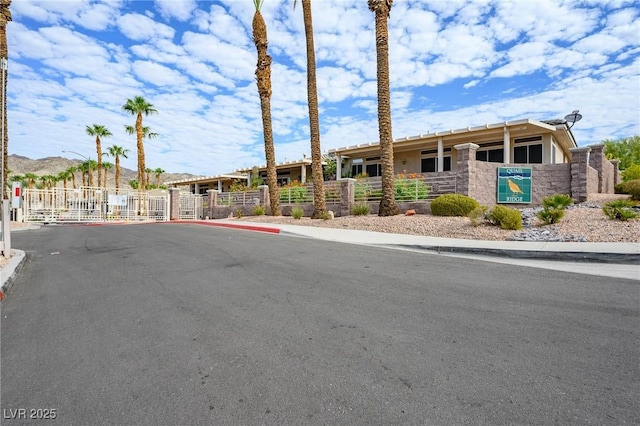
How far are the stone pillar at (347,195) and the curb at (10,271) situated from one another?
14.2 meters

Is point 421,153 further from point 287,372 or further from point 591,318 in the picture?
point 287,372

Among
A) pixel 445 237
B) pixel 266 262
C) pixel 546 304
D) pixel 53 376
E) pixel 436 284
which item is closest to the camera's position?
pixel 53 376

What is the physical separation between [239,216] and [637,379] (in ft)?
80.5

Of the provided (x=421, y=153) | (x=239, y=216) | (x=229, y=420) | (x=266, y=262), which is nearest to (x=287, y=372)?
(x=229, y=420)

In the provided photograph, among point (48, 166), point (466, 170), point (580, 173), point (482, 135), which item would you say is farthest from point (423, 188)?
point (48, 166)

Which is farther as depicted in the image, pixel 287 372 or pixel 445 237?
pixel 445 237

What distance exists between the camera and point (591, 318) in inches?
176

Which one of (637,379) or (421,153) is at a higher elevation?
(421,153)

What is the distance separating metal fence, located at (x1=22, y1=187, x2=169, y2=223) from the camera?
25.9 m

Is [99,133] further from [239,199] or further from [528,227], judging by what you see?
[528,227]

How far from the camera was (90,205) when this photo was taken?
27859 mm

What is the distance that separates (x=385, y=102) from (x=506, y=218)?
7635 millimetres

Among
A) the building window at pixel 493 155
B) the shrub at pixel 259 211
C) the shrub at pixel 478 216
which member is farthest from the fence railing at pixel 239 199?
the shrub at pixel 478 216

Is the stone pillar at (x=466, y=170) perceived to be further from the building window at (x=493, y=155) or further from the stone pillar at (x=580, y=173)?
the building window at (x=493, y=155)
